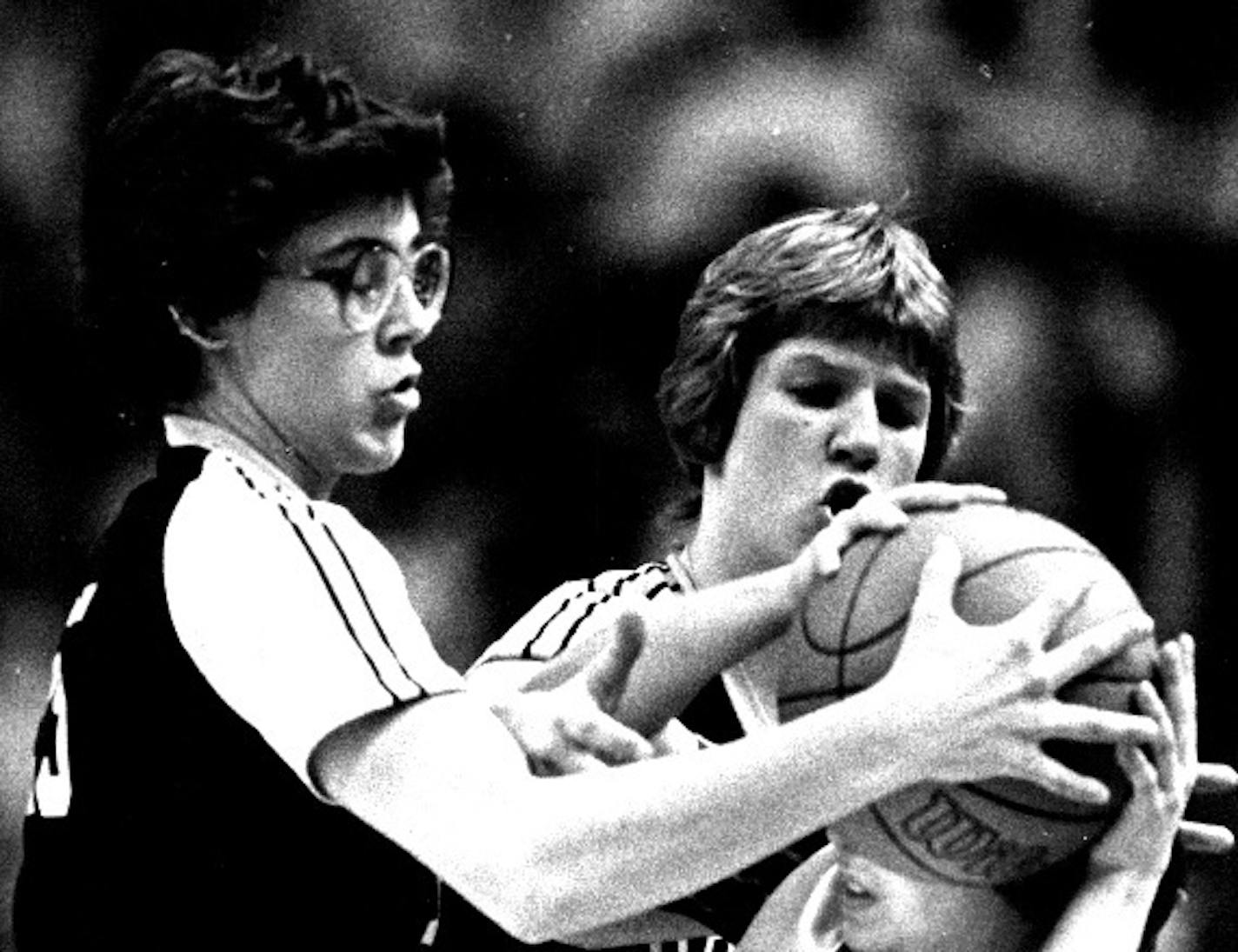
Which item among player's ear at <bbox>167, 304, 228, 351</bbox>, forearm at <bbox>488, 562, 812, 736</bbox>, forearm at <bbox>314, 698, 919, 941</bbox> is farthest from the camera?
forearm at <bbox>488, 562, 812, 736</bbox>

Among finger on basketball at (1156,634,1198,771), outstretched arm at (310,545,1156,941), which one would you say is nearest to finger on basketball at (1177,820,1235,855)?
finger on basketball at (1156,634,1198,771)

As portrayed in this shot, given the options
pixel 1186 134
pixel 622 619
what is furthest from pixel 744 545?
pixel 1186 134

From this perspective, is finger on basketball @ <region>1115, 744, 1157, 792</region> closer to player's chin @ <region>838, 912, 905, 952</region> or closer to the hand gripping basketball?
the hand gripping basketball

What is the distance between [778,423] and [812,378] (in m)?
0.05

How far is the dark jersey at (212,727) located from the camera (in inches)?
56.7

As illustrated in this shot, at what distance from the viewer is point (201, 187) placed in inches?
64.6

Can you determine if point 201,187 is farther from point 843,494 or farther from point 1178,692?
point 843,494

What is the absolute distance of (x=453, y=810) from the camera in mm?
1381

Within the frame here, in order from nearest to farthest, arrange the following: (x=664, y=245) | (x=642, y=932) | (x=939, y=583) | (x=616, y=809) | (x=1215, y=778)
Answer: (x=616, y=809) → (x=939, y=583) → (x=1215, y=778) → (x=642, y=932) → (x=664, y=245)

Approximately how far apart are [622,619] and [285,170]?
39 centimetres

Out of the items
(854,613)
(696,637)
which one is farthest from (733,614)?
(854,613)

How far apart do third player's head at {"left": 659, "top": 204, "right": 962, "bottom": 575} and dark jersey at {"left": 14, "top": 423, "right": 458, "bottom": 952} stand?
0.83m

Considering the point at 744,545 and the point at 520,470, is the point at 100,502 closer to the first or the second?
the point at 520,470

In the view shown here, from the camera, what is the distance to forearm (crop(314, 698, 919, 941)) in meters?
1.38
